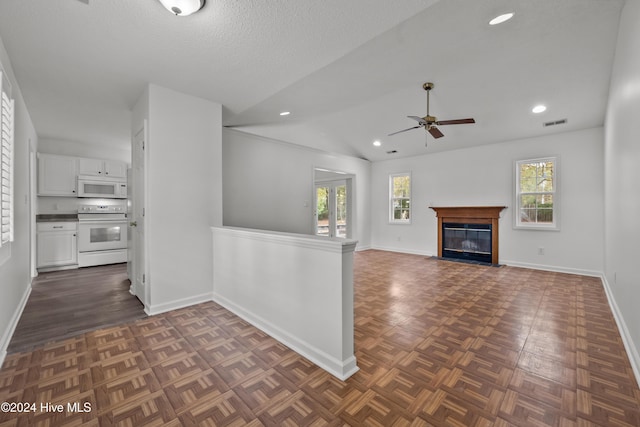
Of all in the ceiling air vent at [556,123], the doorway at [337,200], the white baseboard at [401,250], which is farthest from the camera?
the doorway at [337,200]

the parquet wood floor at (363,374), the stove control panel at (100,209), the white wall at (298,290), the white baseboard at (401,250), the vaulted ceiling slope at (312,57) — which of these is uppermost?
the vaulted ceiling slope at (312,57)

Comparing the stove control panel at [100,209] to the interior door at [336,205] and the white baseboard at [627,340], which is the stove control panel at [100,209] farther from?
the white baseboard at [627,340]

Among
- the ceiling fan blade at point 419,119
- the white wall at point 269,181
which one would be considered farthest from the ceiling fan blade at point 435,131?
the white wall at point 269,181

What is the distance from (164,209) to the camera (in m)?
3.00

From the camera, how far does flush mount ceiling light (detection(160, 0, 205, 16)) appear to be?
5.74 ft

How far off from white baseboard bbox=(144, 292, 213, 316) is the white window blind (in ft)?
4.27

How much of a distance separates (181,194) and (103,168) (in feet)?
12.1

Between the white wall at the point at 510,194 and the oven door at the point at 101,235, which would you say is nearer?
the white wall at the point at 510,194

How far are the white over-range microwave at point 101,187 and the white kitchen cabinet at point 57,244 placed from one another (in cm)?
66

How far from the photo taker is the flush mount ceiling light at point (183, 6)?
5.74 ft

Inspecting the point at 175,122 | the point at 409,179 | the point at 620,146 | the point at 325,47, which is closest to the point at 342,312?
the point at 325,47

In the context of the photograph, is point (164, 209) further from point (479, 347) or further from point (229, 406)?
point (479, 347)

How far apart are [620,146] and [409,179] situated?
4.33 metres

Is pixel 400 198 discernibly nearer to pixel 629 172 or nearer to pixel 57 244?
pixel 629 172
